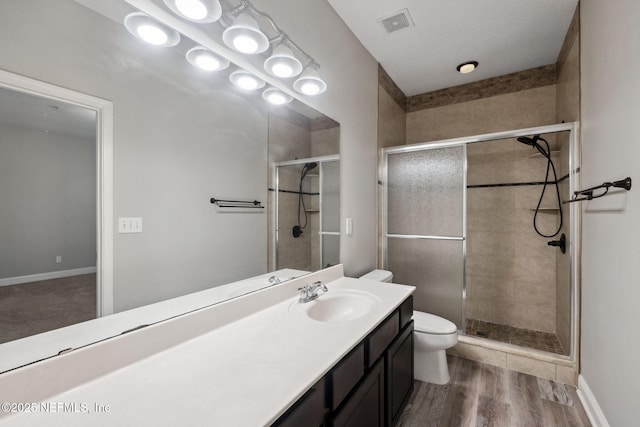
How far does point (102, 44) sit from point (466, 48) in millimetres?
2684

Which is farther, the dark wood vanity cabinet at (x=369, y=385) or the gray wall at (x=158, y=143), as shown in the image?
the dark wood vanity cabinet at (x=369, y=385)

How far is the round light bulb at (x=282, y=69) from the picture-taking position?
1454mm

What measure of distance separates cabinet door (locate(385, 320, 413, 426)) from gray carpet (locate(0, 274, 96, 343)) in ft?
4.07

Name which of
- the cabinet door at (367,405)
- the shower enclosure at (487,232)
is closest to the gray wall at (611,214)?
the shower enclosure at (487,232)

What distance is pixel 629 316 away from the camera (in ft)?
4.06

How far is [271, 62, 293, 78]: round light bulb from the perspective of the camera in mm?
1454

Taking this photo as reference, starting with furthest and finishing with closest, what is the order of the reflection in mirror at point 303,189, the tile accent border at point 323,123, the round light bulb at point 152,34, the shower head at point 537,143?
1. the shower head at point 537,143
2. the tile accent border at point 323,123
3. the reflection in mirror at point 303,189
4. the round light bulb at point 152,34

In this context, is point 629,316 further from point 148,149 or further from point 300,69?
point 148,149

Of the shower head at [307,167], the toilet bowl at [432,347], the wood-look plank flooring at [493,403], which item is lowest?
the wood-look plank flooring at [493,403]

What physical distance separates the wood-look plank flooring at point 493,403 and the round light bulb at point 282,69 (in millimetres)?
2090

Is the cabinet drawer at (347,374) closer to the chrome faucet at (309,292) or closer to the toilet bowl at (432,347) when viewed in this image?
the chrome faucet at (309,292)

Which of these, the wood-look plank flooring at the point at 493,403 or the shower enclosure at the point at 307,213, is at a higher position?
the shower enclosure at the point at 307,213

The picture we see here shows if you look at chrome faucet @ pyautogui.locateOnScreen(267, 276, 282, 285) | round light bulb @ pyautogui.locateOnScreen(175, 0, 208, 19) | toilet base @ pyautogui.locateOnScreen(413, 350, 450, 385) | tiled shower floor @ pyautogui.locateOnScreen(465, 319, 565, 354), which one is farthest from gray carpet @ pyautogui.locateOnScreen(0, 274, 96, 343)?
tiled shower floor @ pyautogui.locateOnScreen(465, 319, 565, 354)

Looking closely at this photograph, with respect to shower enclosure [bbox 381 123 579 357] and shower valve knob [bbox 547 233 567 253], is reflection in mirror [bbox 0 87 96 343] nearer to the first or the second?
shower enclosure [bbox 381 123 579 357]
